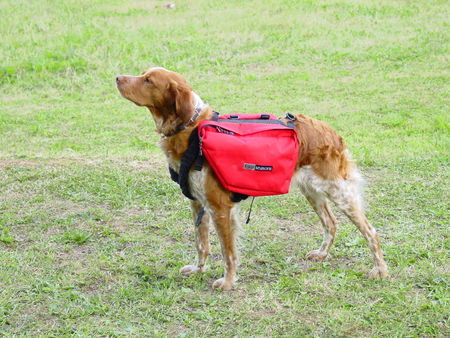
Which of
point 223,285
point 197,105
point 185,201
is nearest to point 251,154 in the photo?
point 197,105

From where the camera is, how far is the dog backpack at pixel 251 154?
4074 millimetres

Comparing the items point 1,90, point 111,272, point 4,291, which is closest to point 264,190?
point 111,272

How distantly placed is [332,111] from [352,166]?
5178 millimetres

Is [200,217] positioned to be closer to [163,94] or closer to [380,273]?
[163,94]

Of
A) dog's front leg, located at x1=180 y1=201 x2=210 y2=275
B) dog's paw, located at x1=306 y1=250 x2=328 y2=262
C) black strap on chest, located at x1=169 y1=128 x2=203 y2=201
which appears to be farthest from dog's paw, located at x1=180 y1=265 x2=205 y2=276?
dog's paw, located at x1=306 y1=250 x2=328 y2=262

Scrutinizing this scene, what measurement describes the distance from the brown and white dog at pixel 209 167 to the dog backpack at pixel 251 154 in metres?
0.12

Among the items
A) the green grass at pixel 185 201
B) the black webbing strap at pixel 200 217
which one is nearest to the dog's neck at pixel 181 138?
the black webbing strap at pixel 200 217

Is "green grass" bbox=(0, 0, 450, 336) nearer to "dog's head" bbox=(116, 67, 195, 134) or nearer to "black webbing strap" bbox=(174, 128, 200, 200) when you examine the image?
"black webbing strap" bbox=(174, 128, 200, 200)

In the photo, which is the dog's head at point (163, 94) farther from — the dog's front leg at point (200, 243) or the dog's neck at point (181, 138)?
the dog's front leg at point (200, 243)

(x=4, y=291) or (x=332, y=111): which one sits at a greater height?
(x=4, y=291)

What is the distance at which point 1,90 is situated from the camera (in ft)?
Answer: 37.2

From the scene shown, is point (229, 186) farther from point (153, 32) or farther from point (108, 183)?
point (153, 32)

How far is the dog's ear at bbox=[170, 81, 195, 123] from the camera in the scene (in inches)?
162

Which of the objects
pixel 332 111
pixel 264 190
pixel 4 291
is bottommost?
pixel 332 111
